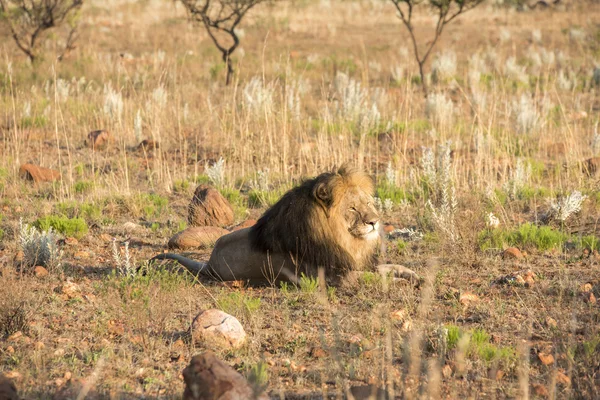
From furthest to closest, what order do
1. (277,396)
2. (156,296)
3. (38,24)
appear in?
(38,24) → (156,296) → (277,396)

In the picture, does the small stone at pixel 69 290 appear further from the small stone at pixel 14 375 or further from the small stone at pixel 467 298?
the small stone at pixel 467 298

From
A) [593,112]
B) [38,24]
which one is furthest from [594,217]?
[38,24]

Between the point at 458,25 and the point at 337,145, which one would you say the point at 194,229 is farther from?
the point at 458,25

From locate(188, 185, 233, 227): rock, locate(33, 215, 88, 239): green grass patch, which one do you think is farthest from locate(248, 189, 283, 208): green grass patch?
locate(33, 215, 88, 239): green grass patch

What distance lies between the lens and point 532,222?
754 cm

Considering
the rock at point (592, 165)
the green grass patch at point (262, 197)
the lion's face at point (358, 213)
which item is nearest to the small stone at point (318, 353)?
the lion's face at point (358, 213)

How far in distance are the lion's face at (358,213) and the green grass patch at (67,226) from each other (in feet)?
9.48

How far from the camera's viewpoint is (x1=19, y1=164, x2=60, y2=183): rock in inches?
360

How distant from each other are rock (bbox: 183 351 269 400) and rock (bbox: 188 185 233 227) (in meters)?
4.17

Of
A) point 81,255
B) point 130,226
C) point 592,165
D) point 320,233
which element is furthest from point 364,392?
point 592,165

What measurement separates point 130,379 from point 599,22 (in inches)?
1001

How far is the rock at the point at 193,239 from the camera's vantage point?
6895 mm

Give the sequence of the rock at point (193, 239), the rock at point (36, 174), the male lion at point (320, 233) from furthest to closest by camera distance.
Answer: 1. the rock at point (36, 174)
2. the rock at point (193, 239)
3. the male lion at point (320, 233)

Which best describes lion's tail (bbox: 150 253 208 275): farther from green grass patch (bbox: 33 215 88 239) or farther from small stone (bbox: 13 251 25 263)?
green grass patch (bbox: 33 215 88 239)
